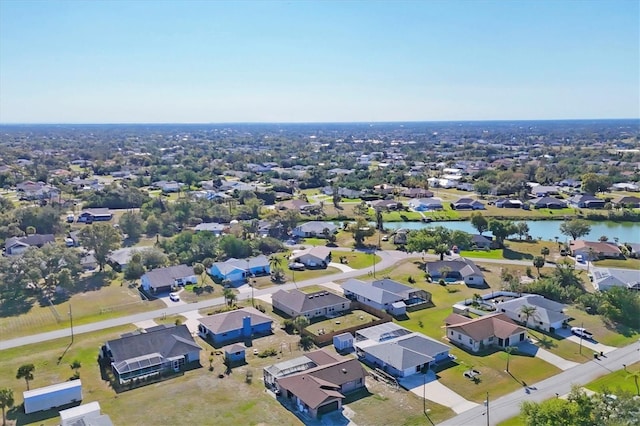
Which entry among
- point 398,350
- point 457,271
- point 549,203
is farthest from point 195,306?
point 549,203

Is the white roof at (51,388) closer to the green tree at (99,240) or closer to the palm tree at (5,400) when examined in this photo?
the palm tree at (5,400)

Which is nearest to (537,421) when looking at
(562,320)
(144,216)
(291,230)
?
(562,320)

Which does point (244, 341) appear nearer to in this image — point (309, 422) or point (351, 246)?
point (309, 422)

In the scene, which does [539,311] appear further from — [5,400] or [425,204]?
[425,204]

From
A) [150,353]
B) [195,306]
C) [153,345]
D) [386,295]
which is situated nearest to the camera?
[150,353]

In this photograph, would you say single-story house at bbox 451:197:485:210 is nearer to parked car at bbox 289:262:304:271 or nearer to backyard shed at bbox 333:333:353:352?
parked car at bbox 289:262:304:271

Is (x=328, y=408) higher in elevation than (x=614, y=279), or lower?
lower

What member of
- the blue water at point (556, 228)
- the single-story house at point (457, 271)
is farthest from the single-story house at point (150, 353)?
the blue water at point (556, 228)
